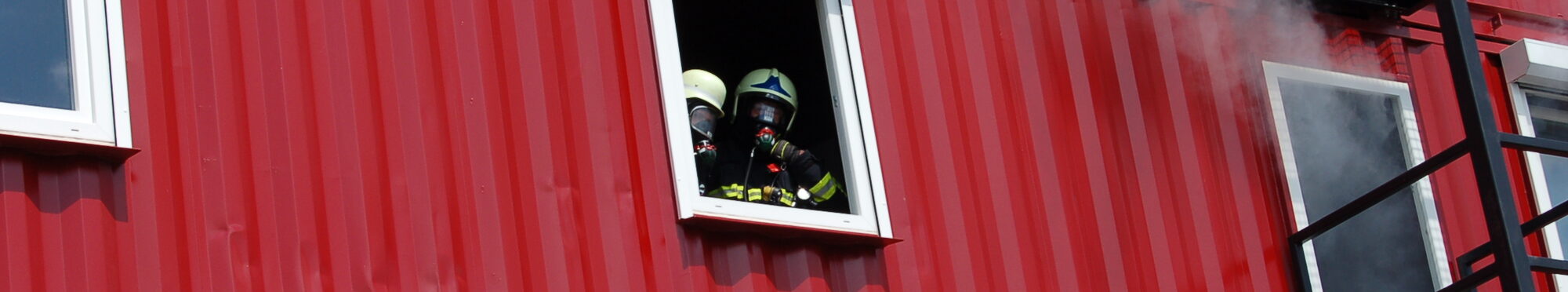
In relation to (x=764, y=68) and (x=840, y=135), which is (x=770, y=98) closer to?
(x=840, y=135)

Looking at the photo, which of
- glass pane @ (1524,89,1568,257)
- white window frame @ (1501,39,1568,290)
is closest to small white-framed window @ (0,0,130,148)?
white window frame @ (1501,39,1568,290)

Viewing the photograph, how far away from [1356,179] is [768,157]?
297cm

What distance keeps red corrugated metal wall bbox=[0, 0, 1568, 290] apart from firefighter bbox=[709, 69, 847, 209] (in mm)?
302

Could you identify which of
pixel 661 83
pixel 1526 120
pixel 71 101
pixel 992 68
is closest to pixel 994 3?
pixel 992 68

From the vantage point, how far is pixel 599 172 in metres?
6.82

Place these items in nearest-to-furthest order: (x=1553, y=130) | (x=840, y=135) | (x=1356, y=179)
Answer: (x=840, y=135) → (x=1356, y=179) → (x=1553, y=130)

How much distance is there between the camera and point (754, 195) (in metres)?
7.66

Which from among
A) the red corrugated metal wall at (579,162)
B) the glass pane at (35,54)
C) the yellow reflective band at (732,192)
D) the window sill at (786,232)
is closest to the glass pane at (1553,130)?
the red corrugated metal wall at (579,162)

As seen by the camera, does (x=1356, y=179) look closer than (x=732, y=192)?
No

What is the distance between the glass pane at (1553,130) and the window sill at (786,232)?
3.93 m

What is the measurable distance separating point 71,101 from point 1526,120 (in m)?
6.65

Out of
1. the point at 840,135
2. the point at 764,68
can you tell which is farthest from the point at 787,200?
the point at 764,68

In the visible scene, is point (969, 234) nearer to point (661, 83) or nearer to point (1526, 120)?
point (661, 83)

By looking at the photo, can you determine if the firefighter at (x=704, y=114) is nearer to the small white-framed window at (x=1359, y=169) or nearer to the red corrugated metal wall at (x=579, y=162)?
the red corrugated metal wall at (x=579, y=162)
